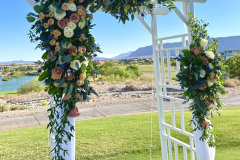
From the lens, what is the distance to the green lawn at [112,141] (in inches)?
142

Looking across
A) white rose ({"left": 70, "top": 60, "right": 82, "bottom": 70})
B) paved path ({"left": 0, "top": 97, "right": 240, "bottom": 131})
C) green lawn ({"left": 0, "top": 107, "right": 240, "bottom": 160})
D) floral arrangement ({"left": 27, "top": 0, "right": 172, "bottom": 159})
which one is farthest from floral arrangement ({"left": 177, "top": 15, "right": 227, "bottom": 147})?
paved path ({"left": 0, "top": 97, "right": 240, "bottom": 131})

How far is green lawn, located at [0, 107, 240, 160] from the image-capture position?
3.60 m

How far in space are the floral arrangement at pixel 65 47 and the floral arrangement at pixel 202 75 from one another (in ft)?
2.76

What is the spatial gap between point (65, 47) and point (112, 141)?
3306mm

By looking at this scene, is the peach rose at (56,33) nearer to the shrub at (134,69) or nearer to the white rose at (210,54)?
the white rose at (210,54)

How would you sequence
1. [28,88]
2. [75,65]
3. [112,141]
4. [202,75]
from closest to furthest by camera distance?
[75,65] < [202,75] < [112,141] < [28,88]

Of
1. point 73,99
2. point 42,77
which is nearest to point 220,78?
point 73,99

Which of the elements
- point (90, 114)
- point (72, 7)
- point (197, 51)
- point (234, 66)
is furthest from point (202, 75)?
point (234, 66)

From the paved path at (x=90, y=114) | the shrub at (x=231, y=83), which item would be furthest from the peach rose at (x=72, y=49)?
the shrub at (x=231, y=83)

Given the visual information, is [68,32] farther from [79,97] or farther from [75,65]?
[79,97]

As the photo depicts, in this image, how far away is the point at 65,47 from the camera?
3.91 ft

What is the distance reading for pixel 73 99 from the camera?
4.13ft

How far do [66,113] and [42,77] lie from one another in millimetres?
248

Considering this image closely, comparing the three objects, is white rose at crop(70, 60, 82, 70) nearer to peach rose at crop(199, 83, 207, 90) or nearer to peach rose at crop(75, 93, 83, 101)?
peach rose at crop(75, 93, 83, 101)
